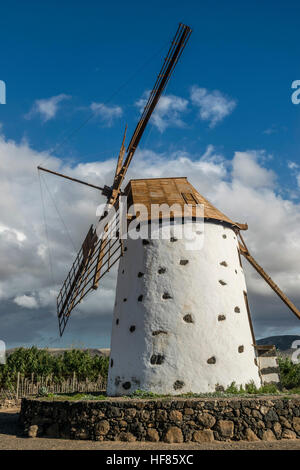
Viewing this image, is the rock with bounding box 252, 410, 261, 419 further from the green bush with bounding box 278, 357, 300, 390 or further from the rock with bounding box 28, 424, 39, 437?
the green bush with bounding box 278, 357, 300, 390

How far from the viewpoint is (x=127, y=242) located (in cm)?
1376

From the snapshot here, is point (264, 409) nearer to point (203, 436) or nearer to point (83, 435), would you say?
point (203, 436)

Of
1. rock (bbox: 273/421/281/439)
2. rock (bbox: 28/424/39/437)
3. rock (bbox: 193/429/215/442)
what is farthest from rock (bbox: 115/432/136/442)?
rock (bbox: 273/421/281/439)

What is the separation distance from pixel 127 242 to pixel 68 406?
5.93m

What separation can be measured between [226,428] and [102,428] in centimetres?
302

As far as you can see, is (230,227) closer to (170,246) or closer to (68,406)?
(170,246)

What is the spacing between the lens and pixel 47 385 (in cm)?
2933

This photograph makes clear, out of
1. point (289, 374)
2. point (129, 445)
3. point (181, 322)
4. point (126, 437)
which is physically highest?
point (181, 322)

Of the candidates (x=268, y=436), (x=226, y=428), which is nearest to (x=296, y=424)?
(x=268, y=436)

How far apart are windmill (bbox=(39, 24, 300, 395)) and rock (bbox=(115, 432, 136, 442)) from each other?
2.06 meters

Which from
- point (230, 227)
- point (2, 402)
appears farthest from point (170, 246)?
point (2, 402)

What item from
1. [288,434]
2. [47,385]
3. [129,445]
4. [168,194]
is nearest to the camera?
[129,445]

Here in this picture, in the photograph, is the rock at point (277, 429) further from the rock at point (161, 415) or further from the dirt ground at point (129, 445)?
the rock at point (161, 415)

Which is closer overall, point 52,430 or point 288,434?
point 288,434
